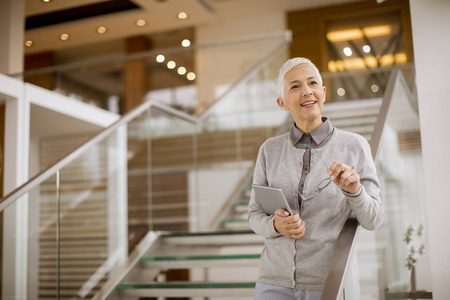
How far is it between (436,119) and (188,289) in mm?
1844

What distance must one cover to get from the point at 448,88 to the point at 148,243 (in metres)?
2.48

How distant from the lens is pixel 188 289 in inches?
135

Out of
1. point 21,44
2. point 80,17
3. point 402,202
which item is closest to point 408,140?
point 402,202

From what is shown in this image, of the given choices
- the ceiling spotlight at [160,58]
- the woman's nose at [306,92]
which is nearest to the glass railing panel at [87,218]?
the ceiling spotlight at [160,58]

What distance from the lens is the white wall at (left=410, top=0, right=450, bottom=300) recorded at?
100.0 inches

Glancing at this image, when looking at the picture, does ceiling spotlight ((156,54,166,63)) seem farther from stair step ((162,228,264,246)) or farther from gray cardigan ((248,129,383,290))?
gray cardigan ((248,129,383,290))

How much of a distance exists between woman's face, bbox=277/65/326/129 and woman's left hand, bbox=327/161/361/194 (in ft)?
0.89

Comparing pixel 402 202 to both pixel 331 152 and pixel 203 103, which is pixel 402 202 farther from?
pixel 203 103

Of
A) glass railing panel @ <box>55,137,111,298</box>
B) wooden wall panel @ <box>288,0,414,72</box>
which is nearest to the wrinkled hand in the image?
glass railing panel @ <box>55,137,111,298</box>

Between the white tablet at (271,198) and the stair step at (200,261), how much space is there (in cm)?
178

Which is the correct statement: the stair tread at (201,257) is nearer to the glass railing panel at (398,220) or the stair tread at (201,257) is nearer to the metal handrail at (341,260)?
the glass railing panel at (398,220)

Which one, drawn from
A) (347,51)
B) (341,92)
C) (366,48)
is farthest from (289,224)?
(347,51)

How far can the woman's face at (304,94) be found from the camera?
73.8 inches

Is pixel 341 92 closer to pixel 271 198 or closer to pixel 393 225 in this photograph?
pixel 393 225
